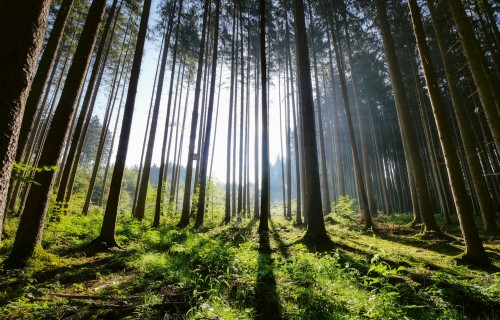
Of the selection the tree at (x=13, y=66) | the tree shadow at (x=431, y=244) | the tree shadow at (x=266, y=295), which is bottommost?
the tree shadow at (x=266, y=295)

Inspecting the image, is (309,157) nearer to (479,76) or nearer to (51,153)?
(479,76)

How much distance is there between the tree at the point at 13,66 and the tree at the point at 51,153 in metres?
3.70

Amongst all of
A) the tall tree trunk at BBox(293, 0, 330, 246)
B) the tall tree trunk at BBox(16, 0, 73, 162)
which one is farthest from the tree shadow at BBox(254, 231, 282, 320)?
the tall tree trunk at BBox(16, 0, 73, 162)

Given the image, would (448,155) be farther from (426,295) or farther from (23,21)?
(23,21)

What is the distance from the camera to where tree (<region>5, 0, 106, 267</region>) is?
4.23m

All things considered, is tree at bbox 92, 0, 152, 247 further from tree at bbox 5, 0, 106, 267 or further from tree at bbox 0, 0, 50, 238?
tree at bbox 0, 0, 50, 238

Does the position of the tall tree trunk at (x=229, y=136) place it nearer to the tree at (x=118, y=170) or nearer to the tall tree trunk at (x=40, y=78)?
the tree at (x=118, y=170)

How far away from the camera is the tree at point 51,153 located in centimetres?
423

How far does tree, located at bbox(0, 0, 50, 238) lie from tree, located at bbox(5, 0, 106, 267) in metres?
3.70

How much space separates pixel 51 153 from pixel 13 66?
4136 millimetres

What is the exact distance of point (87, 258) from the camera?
5312mm

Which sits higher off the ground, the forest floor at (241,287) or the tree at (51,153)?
the tree at (51,153)

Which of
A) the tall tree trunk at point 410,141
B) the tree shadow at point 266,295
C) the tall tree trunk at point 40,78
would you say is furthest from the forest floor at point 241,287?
the tall tree trunk at point 40,78

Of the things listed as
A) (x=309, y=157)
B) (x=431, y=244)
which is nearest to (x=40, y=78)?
(x=309, y=157)
